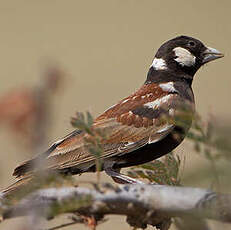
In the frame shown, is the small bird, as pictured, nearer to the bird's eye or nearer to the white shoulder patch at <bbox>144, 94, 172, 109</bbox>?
the white shoulder patch at <bbox>144, 94, 172, 109</bbox>

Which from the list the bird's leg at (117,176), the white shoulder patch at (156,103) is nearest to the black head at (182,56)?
the white shoulder patch at (156,103)

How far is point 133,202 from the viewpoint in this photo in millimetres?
1215

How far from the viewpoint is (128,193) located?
1.22 metres

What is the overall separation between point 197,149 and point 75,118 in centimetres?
43

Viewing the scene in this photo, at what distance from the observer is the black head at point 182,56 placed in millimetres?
4434

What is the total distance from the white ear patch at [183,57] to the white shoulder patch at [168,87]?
0.89 feet

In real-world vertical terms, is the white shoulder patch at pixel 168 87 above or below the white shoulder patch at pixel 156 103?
above

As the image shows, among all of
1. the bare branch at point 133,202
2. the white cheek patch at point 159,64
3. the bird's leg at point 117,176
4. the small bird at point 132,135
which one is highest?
the white cheek patch at point 159,64

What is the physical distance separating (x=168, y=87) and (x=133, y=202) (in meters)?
2.98

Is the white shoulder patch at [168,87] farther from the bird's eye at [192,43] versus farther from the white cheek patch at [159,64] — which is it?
the bird's eye at [192,43]

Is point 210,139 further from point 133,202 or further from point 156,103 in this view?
point 156,103

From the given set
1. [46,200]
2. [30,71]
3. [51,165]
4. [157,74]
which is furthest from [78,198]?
[30,71]

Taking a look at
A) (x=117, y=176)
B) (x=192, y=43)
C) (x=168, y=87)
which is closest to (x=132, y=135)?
(x=117, y=176)

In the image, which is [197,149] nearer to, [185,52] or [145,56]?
[185,52]
